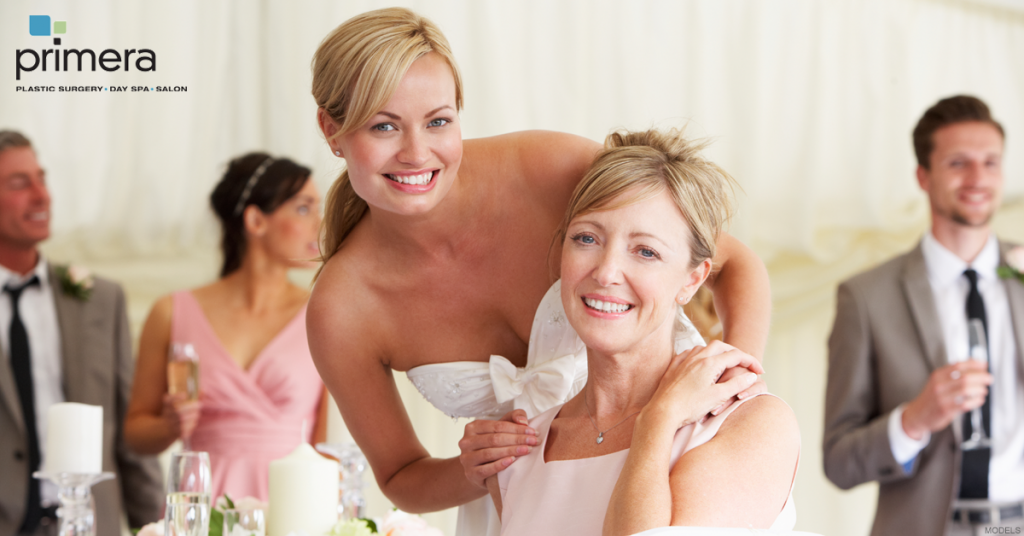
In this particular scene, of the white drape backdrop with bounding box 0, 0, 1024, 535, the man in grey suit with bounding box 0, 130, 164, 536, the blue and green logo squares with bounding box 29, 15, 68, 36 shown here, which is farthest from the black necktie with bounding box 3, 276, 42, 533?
the blue and green logo squares with bounding box 29, 15, 68, 36

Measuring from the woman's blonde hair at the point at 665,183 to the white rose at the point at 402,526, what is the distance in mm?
634

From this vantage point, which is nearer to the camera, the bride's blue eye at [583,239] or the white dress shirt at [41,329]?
the bride's blue eye at [583,239]

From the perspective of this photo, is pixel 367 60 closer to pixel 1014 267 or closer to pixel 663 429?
pixel 663 429

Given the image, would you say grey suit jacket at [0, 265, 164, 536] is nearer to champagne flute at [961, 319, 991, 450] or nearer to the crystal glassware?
the crystal glassware

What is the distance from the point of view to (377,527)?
1691 mm

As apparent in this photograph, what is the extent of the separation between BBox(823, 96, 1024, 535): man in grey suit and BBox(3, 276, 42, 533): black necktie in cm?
316

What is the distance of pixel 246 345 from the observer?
12.9 ft

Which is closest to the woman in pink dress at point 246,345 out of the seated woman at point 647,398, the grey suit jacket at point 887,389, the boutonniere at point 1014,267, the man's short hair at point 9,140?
the man's short hair at point 9,140

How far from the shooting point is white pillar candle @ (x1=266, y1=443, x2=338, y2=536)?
1.69 metres

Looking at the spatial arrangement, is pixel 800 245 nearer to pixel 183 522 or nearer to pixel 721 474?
pixel 721 474

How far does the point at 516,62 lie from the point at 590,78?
41cm

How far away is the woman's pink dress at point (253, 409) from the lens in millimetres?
3705

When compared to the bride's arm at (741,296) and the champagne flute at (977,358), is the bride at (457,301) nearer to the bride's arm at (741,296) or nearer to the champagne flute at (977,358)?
the bride's arm at (741,296)

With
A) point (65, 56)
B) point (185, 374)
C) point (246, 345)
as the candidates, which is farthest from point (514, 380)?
point (65, 56)
